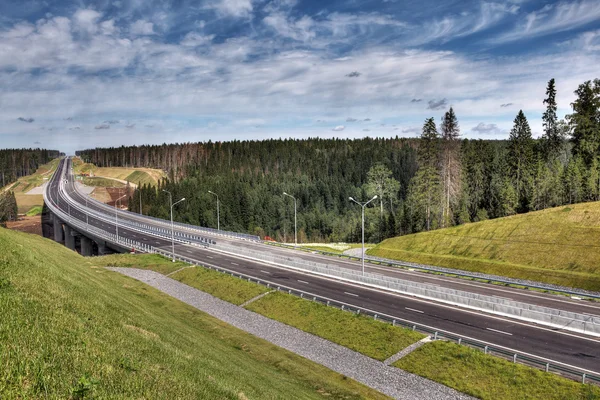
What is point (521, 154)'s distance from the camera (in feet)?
285

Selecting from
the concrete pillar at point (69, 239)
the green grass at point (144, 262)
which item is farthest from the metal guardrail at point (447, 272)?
the concrete pillar at point (69, 239)

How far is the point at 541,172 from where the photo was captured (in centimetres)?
8294

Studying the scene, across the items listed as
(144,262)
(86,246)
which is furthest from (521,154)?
Answer: (86,246)

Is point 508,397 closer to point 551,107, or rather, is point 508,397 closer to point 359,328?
point 359,328

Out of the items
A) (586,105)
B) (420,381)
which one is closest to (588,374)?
(420,381)

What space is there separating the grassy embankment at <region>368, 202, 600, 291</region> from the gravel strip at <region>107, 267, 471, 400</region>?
1050 inches

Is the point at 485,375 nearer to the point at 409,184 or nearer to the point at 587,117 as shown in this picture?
the point at 587,117

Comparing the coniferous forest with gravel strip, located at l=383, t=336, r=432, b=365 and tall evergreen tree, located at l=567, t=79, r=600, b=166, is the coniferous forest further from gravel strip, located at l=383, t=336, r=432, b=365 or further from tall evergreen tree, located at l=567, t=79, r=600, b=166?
gravel strip, located at l=383, t=336, r=432, b=365

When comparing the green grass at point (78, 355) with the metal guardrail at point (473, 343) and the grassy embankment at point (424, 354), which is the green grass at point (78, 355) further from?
the metal guardrail at point (473, 343)

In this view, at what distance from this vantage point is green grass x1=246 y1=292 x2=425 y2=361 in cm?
3184

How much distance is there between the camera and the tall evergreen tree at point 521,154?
84.4 m

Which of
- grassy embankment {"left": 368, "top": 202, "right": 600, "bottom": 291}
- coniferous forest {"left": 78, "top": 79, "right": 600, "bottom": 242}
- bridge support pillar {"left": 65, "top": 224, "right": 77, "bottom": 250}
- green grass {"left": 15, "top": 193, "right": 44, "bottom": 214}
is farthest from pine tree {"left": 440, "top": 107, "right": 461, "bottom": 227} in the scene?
green grass {"left": 15, "top": 193, "right": 44, "bottom": 214}

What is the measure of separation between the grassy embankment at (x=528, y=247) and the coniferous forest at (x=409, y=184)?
15598mm

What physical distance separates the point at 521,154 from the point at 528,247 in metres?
42.8
